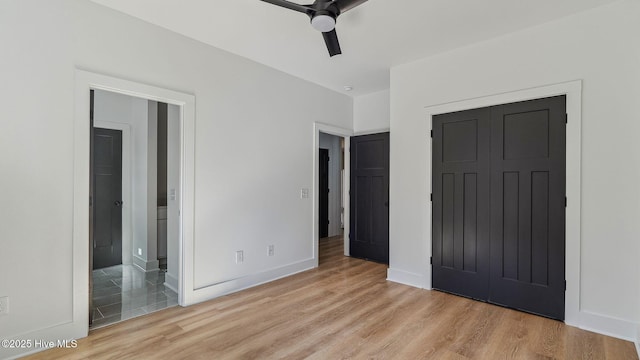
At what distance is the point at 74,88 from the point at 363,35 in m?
2.60

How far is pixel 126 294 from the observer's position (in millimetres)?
3342

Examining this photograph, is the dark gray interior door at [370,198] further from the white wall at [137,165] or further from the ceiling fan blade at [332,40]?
the white wall at [137,165]

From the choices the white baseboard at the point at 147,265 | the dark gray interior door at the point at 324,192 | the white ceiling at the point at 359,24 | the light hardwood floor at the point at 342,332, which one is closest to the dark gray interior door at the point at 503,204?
the light hardwood floor at the point at 342,332

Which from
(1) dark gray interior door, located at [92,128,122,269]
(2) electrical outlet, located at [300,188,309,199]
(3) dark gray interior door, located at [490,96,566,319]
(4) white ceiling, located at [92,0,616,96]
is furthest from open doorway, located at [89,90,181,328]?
(3) dark gray interior door, located at [490,96,566,319]

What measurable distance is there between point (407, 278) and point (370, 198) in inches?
56.5

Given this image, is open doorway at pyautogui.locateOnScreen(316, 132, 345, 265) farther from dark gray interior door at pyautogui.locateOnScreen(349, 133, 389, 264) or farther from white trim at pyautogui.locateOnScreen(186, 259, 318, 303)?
white trim at pyautogui.locateOnScreen(186, 259, 318, 303)

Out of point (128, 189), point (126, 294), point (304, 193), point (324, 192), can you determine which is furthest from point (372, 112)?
point (126, 294)

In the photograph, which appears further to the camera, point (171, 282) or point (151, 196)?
point (151, 196)

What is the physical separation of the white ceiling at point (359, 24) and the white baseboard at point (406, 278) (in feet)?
8.70

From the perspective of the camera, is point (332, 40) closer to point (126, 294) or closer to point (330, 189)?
point (126, 294)

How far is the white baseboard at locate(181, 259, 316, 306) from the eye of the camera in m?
3.17

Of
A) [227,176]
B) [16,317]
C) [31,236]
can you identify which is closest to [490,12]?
[227,176]

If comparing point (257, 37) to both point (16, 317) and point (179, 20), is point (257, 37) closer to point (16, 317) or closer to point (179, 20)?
point (179, 20)

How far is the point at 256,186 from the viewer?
12.3 feet
